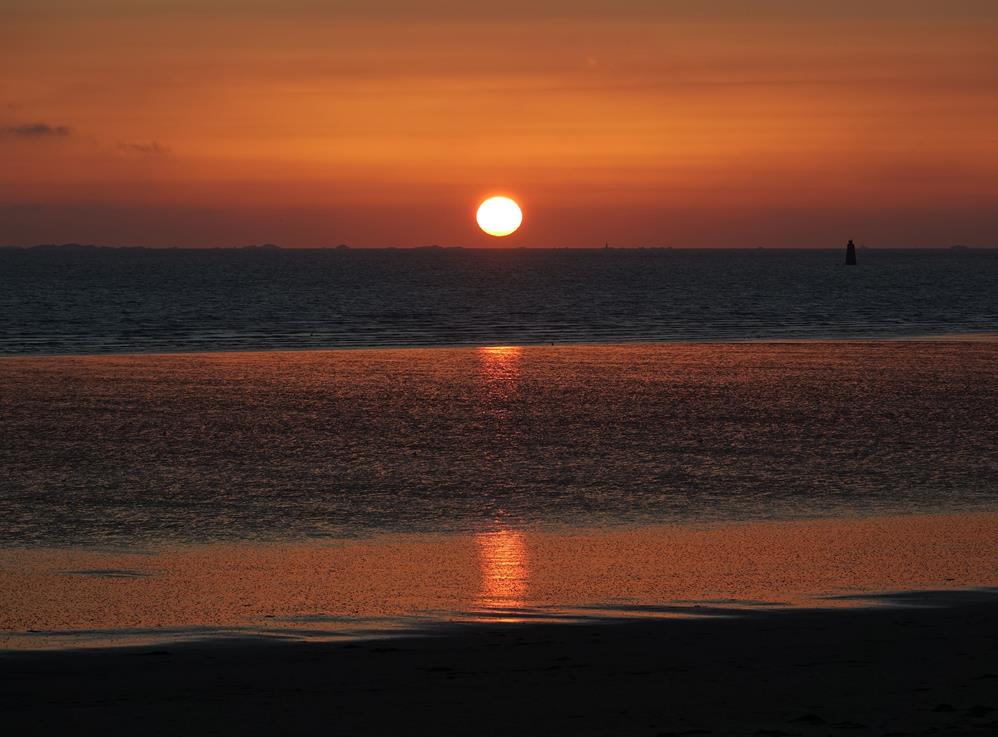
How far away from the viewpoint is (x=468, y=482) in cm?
1791

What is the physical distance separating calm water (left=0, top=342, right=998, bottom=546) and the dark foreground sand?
4751 mm

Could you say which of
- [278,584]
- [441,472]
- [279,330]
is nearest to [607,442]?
[441,472]

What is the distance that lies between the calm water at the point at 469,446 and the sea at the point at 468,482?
0.09 metres

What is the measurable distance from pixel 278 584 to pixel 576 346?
3493cm

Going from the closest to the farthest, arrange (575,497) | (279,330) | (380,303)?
(575,497)
(279,330)
(380,303)

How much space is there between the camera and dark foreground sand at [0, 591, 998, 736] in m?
7.64

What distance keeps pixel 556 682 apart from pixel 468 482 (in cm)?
944

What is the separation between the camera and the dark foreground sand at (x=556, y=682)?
25.1 ft

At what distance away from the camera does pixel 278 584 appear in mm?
11680

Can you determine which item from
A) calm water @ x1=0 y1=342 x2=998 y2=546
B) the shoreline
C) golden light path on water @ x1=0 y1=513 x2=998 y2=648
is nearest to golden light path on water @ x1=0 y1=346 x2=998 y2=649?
golden light path on water @ x1=0 y1=513 x2=998 y2=648

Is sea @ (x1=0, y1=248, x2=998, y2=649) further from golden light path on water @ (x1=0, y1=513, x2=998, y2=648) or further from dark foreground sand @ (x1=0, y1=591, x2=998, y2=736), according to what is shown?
dark foreground sand @ (x1=0, y1=591, x2=998, y2=736)

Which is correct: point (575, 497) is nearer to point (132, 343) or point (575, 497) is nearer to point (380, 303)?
point (132, 343)

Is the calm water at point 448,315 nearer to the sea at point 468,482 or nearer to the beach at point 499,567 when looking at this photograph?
the sea at point 468,482

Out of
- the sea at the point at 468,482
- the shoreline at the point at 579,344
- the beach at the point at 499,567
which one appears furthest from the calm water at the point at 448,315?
the beach at the point at 499,567
